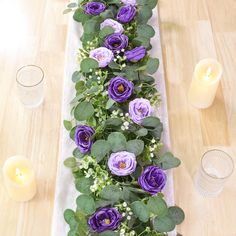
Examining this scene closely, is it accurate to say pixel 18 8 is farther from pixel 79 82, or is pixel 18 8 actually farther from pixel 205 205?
pixel 205 205

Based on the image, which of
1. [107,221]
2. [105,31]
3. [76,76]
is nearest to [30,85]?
[76,76]

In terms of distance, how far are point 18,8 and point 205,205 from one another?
33.9 inches

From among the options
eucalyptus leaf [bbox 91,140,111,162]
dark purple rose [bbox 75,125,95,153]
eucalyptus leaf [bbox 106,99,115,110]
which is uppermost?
eucalyptus leaf [bbox 106,99,115,110]

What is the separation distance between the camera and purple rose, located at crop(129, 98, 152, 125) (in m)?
0.95

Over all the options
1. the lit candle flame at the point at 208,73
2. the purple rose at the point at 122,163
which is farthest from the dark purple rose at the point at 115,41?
the purple rose at the point at 122,163

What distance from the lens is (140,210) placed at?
0.83 meters

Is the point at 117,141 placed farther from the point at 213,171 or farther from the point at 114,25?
the point at 114,25

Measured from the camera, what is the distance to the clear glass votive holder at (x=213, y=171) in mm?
930

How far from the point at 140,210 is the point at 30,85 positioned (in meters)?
0.46

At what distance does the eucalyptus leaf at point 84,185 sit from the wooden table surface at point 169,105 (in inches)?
4.5

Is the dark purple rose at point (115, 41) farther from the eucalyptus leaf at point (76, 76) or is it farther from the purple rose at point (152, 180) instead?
the purple rose at point (152, 180)

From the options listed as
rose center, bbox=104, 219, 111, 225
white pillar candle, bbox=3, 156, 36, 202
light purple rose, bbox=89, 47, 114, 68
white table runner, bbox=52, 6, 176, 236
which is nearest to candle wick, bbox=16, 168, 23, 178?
white pillar candle, bbox=3, 156, 36, 202

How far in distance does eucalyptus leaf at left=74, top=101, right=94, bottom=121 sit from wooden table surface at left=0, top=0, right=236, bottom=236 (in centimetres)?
12

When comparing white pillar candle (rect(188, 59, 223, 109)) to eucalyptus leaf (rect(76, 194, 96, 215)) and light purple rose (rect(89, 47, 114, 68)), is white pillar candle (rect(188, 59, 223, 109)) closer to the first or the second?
light purple rose (rect(89, 47, 114, 68))
